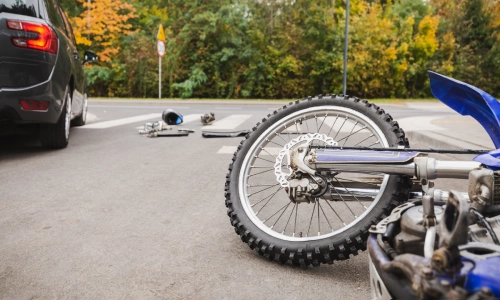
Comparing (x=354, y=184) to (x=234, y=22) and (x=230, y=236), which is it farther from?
(x=234, y=22)

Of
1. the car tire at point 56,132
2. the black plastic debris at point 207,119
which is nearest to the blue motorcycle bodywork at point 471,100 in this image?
the car tire at point 56,132

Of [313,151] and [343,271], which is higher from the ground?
[313,151]

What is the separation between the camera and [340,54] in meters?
25.7

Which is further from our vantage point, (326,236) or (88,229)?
(88,229)

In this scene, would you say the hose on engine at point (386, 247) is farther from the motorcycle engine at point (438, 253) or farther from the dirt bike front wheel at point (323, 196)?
the dirt bike front wheel at point (323, 196)

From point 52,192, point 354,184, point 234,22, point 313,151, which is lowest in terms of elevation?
point 52,192

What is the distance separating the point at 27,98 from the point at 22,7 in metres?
0.90

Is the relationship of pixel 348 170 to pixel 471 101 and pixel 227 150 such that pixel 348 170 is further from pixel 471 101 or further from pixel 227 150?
pixel 227 150

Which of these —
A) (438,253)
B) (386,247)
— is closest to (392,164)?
(386,247)

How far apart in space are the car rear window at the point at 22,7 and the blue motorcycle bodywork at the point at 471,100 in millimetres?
4096

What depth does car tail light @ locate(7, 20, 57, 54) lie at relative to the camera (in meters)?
4.77

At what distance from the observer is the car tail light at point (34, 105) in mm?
4957

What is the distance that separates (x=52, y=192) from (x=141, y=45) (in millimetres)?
22872

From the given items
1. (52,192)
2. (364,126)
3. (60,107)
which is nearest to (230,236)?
(364,126)
